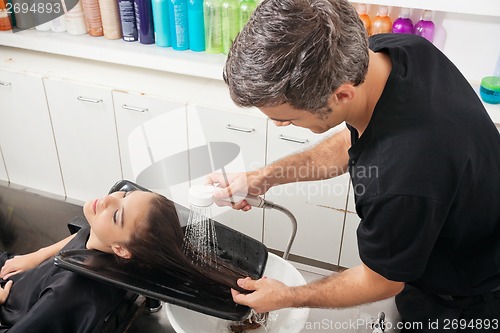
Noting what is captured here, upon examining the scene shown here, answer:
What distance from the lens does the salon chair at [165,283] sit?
3.84ft

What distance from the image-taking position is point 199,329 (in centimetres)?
129

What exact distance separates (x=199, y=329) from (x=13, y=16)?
2.20 meters

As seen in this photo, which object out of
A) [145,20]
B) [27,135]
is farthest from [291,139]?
[27,135]

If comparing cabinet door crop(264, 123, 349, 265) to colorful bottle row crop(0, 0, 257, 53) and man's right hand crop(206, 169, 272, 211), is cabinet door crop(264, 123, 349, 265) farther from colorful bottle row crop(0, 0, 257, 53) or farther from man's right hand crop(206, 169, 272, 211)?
man's right hand crop(206, 169, 272, 211)

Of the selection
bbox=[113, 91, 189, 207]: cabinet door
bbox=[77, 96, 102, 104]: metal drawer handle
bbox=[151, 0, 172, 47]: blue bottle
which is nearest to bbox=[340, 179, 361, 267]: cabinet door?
bbox=[113, 91, 189, 207]: cabinet door

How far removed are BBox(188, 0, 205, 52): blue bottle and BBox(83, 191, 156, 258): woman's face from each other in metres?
1.05

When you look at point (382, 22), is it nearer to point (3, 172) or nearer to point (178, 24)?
point (178, 24)

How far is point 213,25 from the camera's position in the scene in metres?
2.27

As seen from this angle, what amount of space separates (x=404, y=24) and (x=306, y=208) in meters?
0.91

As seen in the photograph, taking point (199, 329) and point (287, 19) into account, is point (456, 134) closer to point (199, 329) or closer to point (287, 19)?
point (287, 19)

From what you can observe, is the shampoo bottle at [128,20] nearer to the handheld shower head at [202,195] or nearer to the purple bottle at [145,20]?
the purple bottle at [145,20]

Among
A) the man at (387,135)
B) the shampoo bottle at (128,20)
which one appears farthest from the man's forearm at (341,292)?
the shampoo bottle at (128,20)

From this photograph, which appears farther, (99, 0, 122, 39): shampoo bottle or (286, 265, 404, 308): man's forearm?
(99, 0, 122, 39): shampoo bottle

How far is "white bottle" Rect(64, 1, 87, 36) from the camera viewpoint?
2.53 metres
